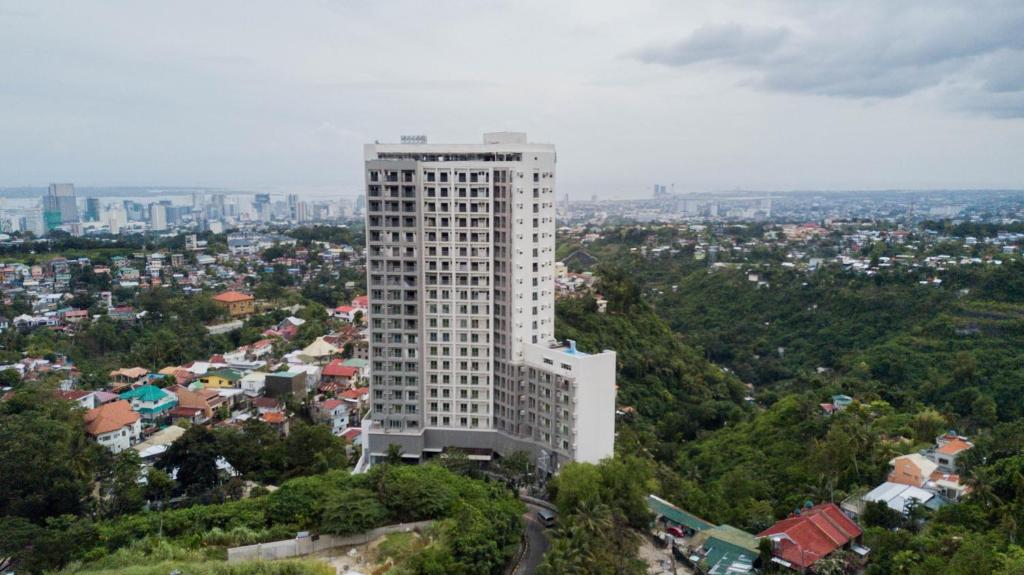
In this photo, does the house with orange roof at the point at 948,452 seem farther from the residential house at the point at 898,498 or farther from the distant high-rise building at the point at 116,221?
the distant high-rise building at the point at 116,221

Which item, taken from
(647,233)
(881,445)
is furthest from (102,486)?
(647,233)

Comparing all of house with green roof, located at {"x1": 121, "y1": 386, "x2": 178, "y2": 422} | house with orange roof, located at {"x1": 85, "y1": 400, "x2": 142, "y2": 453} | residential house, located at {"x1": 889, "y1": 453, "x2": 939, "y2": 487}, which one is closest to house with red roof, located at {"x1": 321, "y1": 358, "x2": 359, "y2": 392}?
house with green roof, located at {"x1": 121, "y1": 386, "x2": 178, "y2": 422}

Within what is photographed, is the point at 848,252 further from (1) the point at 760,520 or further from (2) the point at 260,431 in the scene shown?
(2) the point at 260,431

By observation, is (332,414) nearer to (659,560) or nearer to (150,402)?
(150,402)

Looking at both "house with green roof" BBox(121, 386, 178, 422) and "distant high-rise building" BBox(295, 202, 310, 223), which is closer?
"house with green roof" BBox(121, 386, 178, 422)

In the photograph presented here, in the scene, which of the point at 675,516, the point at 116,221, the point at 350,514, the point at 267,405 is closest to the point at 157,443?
the point at 267,405

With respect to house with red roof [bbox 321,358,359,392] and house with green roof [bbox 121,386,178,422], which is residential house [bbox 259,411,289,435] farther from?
house with red roof [bbox 321,358,359,392]

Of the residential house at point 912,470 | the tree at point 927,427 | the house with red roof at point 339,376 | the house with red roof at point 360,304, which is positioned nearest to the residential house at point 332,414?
the house with red roof at point 339,376

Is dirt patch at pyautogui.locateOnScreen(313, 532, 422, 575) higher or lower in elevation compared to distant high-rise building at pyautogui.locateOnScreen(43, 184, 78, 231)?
lower
